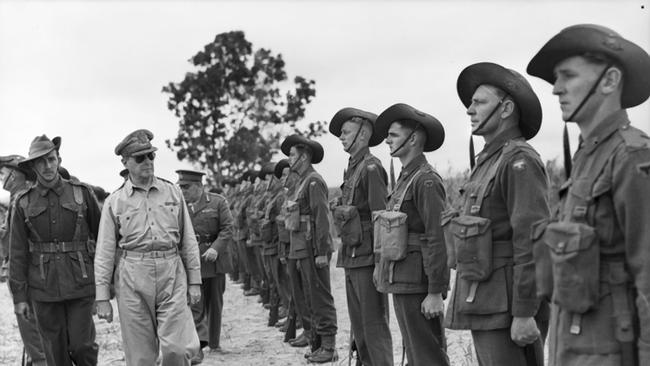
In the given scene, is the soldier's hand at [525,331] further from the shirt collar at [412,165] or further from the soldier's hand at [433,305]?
the shirt collar at [412,165]

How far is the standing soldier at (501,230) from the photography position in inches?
179

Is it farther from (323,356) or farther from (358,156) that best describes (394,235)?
(323,356)

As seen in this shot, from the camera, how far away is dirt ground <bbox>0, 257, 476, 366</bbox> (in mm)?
9789

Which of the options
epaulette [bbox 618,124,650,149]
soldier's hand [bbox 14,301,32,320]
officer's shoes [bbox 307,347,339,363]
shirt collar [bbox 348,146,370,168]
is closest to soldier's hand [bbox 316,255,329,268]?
officer's shoes [bbox 307,347,339,363]

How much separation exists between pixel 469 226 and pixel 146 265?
10.9ft

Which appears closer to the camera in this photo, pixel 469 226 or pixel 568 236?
pixel 568 236

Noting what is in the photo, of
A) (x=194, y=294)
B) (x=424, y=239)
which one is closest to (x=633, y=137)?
(x=424, y=239)

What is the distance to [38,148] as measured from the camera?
789 cm

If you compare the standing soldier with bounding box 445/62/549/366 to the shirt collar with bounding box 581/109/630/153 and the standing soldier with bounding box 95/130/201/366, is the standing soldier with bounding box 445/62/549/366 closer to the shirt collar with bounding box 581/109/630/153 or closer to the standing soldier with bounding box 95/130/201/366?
the shirt collar with bounding box 581/109/630/153

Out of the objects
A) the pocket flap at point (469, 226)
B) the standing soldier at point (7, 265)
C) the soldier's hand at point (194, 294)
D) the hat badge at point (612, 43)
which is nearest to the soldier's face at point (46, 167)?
the standing soldier at point (7, 265)

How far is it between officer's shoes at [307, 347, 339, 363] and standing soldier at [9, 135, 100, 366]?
2.66 metres

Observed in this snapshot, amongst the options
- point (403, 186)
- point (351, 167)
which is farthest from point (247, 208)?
point (403, 186)

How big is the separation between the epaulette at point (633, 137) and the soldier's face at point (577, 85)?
0.18m

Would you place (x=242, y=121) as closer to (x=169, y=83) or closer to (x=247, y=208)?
(x=169, y=83)
